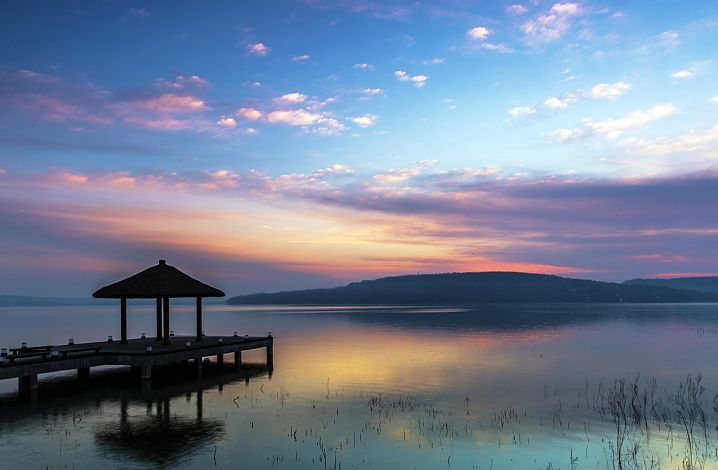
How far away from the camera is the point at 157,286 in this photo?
3462 centimetres

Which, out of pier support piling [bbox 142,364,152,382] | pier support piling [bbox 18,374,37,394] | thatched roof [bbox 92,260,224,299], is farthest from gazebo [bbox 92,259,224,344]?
pier support piling [bbox 18,374,37,394]

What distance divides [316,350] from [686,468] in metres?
40.1

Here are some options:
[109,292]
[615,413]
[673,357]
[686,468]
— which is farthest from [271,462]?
[673,357]

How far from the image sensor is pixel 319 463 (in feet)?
58.6

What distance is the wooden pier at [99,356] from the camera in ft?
86.1

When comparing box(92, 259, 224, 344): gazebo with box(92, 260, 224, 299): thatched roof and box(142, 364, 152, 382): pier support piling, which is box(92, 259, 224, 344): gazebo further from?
box(142, 364, 152, 382): pier support piling

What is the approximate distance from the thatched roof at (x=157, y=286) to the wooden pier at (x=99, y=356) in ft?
10.5

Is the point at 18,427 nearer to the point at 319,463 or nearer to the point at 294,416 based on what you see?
the point at 294,416

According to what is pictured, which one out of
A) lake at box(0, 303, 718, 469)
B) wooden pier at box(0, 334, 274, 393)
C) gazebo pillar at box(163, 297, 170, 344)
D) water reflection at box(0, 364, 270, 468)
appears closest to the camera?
lake at box(0, 303, 718, 469)

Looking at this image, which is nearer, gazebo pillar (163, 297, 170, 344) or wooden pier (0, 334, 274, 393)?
wooden pier (0, 334, 274, 393)

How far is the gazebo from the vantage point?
3416cm

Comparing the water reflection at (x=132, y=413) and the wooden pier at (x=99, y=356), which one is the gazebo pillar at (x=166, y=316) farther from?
the water reflection at (x=132, y=413)

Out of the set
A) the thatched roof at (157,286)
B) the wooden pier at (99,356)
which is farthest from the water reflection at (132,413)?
the thatched roof at (157,286)

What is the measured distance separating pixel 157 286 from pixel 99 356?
18.8ft
